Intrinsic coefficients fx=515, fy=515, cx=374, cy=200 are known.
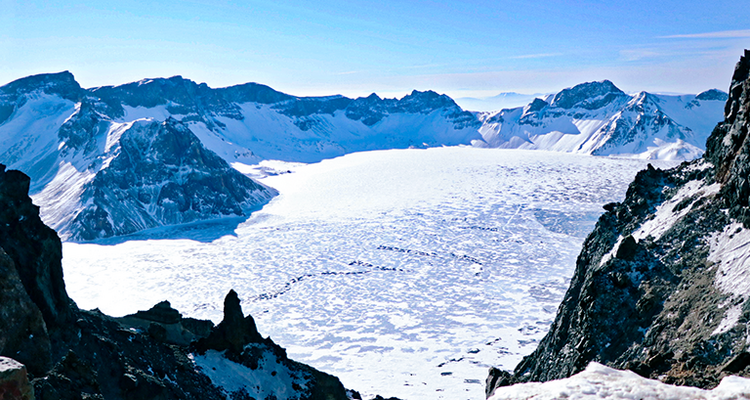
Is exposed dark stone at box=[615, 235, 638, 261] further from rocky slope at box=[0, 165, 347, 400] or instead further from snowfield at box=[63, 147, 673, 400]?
snowfield at box=[63, 147, 673, 400]

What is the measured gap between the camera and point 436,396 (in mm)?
46188

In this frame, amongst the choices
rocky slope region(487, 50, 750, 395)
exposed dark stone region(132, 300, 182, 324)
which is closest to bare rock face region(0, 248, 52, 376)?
exposed dark stone region(132, 300, 182, 324)

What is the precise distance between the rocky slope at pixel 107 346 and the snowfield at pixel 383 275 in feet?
59.3

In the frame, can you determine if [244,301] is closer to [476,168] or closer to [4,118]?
[476,168]

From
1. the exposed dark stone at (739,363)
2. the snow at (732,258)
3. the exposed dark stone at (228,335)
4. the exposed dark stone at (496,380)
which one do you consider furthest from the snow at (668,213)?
the exposed dark stone at (228,335)

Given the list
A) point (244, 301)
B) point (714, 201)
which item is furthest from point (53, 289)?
point (244, 301)

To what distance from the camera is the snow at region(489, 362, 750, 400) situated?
32.8 feet

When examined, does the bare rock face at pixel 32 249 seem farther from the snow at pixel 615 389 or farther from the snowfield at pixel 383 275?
the snowfield at pixel 383 275

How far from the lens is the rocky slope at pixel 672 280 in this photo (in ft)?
59.6

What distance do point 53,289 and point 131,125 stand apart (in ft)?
473

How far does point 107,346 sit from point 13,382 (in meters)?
17.9

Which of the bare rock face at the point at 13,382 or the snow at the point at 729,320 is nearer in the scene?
the bare rock face at the point at 13,382

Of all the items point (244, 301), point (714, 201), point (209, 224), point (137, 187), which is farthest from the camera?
point (137, 187)

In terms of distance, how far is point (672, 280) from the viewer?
24.1 meters
